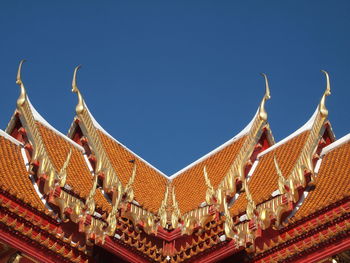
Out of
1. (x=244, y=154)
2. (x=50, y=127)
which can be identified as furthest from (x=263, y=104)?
(x=50, y=127)

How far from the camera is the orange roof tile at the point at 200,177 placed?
16812mm

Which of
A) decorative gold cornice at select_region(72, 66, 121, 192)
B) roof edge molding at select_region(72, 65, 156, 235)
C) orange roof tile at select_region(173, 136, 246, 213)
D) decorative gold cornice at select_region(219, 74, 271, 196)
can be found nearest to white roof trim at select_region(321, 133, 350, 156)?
decorative gold cornice at select_region(219, 74, 271, 196)

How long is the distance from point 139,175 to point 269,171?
3.28m

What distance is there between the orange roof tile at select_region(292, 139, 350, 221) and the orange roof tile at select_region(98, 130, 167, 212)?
336 cm

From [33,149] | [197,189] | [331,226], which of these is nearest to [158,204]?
[197,189]

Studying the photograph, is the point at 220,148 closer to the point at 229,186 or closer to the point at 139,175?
the point at 139,175

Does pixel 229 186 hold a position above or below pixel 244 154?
below

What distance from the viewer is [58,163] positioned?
1540cm

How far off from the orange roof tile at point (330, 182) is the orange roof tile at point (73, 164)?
350 centimetres

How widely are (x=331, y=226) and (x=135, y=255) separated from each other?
10.2 feet

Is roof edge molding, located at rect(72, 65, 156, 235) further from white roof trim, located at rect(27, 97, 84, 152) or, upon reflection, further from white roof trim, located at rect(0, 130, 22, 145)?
white roof trim, located at rect(0, 130, 22, 145)

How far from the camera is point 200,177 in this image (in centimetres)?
1830

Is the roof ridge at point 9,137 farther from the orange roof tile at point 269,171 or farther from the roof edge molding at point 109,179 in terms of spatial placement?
the orange roof tile at point 269,171

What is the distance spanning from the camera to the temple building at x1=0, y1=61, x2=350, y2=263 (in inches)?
470
